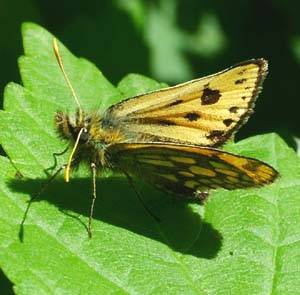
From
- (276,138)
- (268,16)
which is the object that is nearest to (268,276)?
(276,138)

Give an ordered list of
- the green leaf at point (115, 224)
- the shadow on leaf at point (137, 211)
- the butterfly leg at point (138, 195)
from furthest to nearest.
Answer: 1. the butterfly leg at point (138, 195)
2. the shadow on leaf at point (137, 211)
3. the green leaf at point (115, 224)

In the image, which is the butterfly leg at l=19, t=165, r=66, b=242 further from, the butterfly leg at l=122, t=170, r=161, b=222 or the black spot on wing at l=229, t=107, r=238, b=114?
the black spot on wing at l=229, t=107, r=238, b=114

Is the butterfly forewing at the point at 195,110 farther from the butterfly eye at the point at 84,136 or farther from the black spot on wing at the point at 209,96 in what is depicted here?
the butterfly eye at the point at 84,136

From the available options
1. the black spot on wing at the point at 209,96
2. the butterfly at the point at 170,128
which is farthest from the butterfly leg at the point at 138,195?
the black spot on wing at the point at 209,96

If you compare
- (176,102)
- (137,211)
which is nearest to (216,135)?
(176,102)

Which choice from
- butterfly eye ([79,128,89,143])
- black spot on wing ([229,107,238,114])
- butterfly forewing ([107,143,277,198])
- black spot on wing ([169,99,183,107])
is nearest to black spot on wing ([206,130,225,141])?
black spot on wing ([229,107,238,114])

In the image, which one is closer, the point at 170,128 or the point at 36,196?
the point at 36,196

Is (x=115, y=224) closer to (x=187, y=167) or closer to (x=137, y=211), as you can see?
(x=137, y=211)
